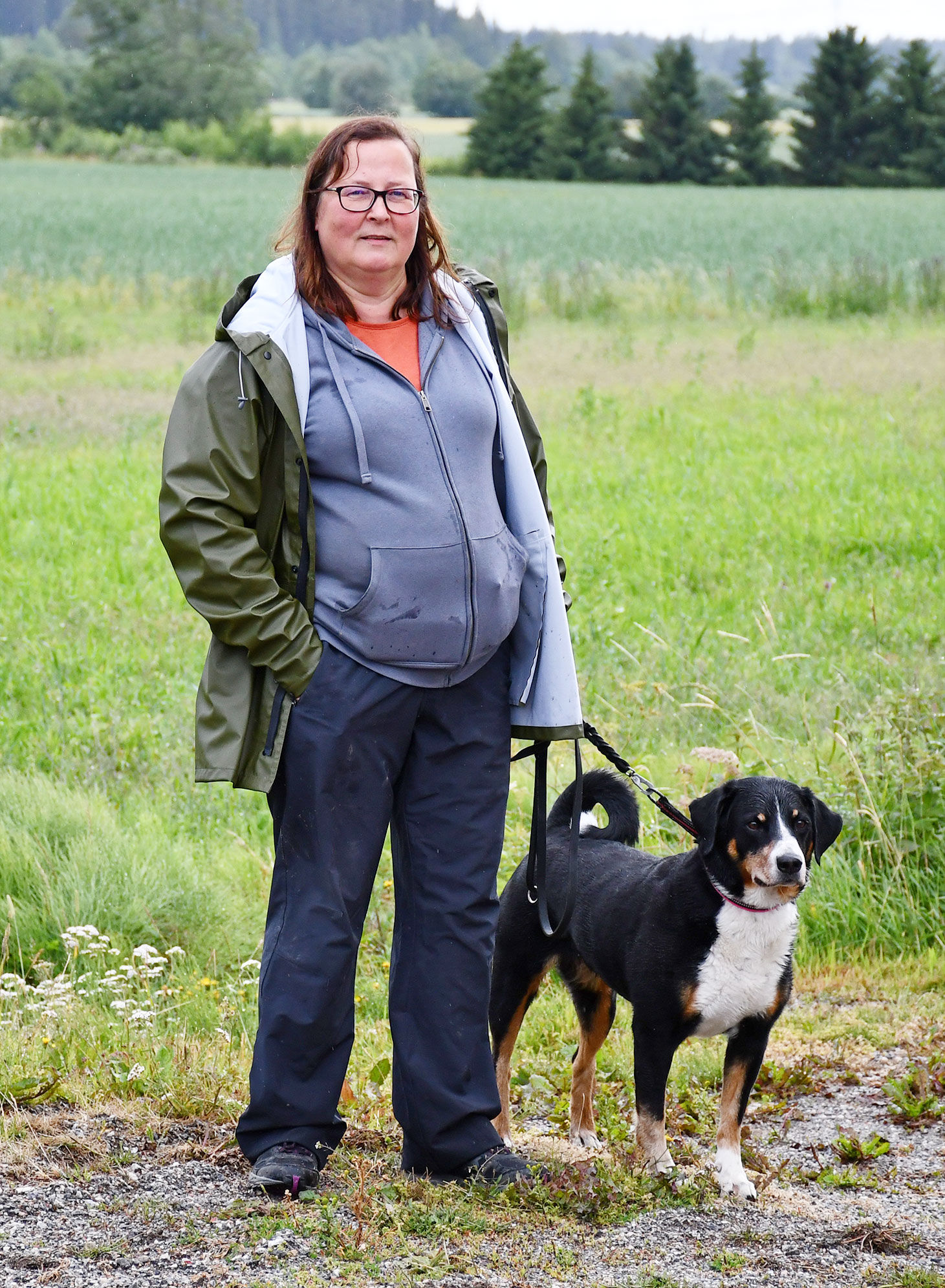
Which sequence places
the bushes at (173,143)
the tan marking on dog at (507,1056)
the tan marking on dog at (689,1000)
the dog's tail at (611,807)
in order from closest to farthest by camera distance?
the tan marking on dog at (689,1000), the tan marking on dog at (507,1056), the dog's tail at (611,807), the bushes at (173,143)

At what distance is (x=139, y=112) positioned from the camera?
255 feet

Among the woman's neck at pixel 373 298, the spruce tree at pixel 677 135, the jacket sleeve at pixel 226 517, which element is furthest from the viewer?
the spruce tree at pixel 677 135

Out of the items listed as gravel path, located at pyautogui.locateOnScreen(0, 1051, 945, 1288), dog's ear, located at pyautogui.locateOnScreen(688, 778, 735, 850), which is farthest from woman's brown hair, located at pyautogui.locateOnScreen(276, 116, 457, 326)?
gravel path, located at pyautogui.locateOnScreen(0, 1051, 945, 1288)

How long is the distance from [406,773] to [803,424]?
10179mm

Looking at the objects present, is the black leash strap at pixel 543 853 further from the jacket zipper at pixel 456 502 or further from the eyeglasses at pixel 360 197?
the eyeglasses at pixel 360 197

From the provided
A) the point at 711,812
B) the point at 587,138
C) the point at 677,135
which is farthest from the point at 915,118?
the point at 711,812

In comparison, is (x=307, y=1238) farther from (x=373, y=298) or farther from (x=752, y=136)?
(x=752, y=136)

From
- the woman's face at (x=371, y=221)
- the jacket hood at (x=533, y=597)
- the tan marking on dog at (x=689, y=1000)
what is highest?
the woman's face at (x=371, y=221)

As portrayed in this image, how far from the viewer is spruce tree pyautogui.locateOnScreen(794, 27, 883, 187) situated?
191 ft

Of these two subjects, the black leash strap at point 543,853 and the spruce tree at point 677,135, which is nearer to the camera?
the black leash strap at point 543,853

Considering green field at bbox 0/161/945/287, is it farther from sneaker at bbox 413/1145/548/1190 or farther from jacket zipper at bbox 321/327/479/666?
sneaker at bbox 413/1145/548/1190

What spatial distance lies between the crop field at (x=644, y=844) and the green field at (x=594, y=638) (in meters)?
0.02

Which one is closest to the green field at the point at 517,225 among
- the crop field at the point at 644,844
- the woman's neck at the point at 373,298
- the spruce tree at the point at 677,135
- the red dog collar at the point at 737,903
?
the crop field at the point at 644,844

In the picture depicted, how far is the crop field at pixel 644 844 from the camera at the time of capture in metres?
3.09
